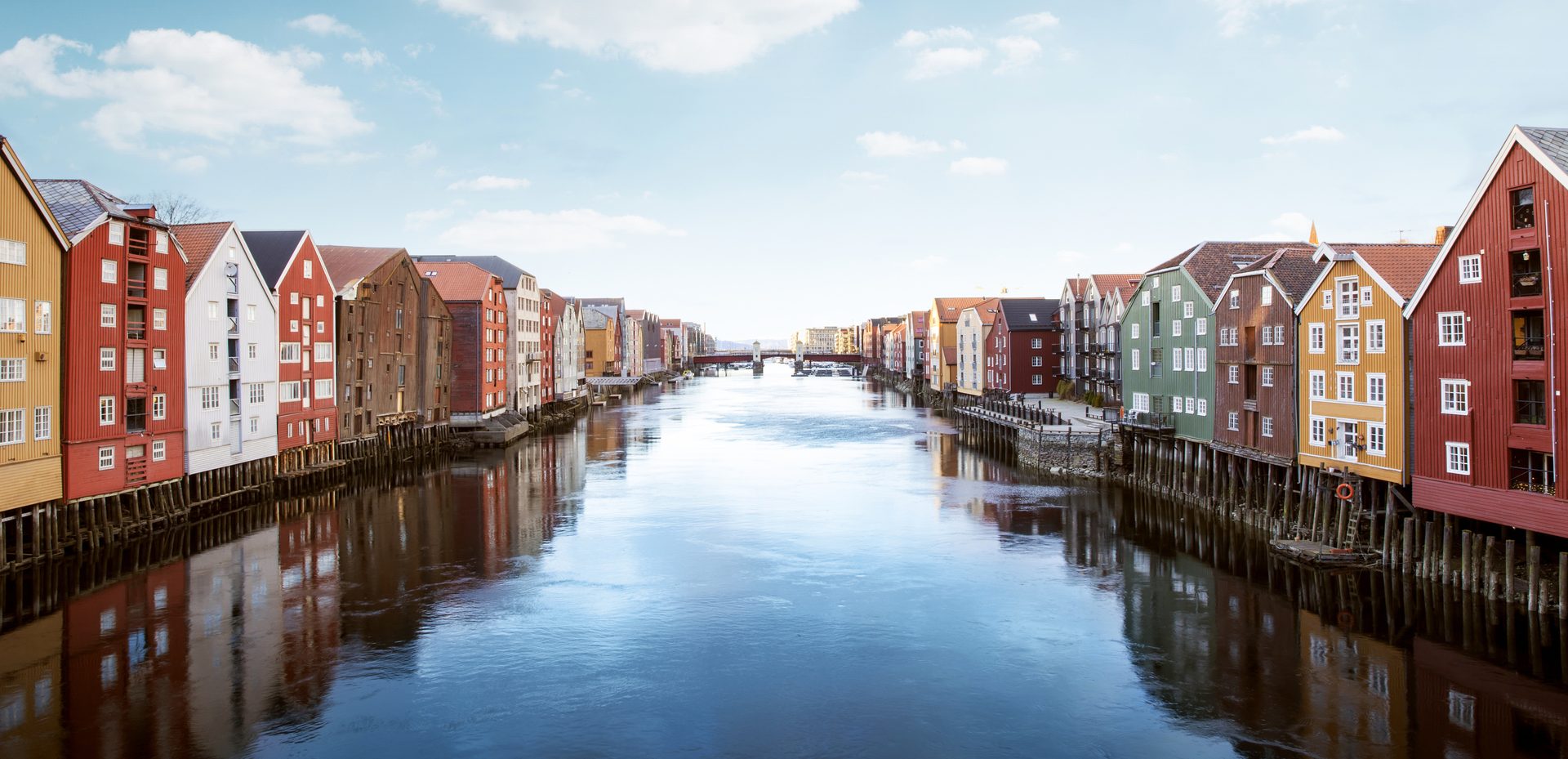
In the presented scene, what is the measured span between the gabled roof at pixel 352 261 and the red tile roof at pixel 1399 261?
48.5 metres

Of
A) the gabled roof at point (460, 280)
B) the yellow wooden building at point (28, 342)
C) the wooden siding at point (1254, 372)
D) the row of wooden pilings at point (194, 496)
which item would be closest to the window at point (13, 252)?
the yellow wooden building at point (28, 342)

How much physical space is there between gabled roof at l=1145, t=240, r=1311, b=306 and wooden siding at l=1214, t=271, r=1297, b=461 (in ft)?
9.79

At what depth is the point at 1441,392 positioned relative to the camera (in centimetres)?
2555

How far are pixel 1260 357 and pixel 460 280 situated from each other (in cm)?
5599

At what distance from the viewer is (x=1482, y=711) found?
59.0 ft

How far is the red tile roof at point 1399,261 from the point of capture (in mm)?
28547

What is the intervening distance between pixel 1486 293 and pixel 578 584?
25.5 metres

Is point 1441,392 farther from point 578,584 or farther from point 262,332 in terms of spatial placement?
point 262,332

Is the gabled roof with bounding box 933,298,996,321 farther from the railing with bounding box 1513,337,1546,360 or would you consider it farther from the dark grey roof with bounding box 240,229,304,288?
the railing with bounding box 1513,337,1546,360

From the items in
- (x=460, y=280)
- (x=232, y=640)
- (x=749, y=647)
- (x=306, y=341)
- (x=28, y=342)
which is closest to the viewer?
(x=749, y=647)

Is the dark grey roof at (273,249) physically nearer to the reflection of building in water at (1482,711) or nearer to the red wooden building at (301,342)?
the red wooden building at (301,342)

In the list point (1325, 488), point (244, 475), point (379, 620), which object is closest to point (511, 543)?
point (379, 620)

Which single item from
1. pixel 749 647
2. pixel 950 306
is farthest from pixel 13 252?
pixel 950 306

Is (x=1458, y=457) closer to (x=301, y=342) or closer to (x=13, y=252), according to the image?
(x=13, y=252)
